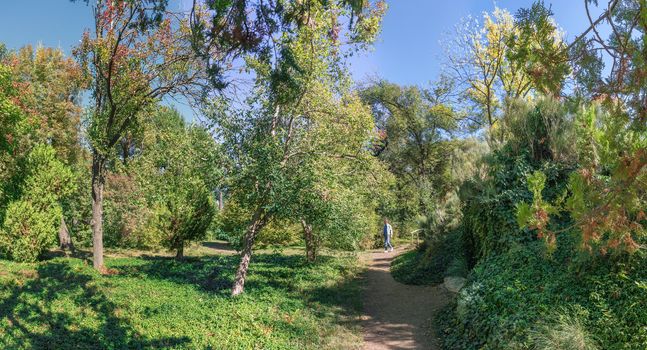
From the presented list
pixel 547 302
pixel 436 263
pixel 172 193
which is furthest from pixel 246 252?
pixel 172 193

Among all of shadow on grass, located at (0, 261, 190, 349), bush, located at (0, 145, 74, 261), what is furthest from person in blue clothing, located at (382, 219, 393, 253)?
shadow on grass, located at (0, 261, 190, 349)

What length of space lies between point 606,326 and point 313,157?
5.72m

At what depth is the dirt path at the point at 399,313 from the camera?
7.11 m

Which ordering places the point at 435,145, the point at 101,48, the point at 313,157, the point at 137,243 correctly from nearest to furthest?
the point at 313,157
the point at 101,48
the point at 137,243
the point at 435,145

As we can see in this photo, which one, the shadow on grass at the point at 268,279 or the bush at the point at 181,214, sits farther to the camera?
the bush at the point at 181,214

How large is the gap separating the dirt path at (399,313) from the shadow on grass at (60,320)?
132 inches

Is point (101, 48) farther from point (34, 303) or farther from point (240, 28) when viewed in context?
point (240, 28)

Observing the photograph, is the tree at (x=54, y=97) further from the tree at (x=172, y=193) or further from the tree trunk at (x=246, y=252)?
the tree trunk at (x=246, y=252)

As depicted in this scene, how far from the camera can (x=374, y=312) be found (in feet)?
29.6

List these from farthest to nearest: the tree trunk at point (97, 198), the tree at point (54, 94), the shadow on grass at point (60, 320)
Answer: the tree at point (54, 94) < the tree trunk at point (97, 198) < the shadow on grass at point (60, 320)

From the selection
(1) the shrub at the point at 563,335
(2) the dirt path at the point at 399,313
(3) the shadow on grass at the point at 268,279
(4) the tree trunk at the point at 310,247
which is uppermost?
(4) the tree trunk at the point at 310,247

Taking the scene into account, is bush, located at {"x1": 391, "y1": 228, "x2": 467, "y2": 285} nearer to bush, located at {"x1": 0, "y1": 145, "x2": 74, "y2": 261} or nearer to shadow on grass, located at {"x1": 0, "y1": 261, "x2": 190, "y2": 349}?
shadow on grass, located at {"x1": 0, "y1": 261, "x2": 190, "y2": 349}

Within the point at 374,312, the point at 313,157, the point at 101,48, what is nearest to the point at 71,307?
the point at 313,157

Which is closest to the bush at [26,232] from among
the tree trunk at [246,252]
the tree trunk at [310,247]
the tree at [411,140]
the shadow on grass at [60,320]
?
the shadow on grass at [60,320]
